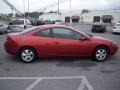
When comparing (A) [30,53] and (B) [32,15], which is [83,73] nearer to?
(A) [30,53]

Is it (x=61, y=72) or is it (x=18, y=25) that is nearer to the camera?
(x=61, y=72)

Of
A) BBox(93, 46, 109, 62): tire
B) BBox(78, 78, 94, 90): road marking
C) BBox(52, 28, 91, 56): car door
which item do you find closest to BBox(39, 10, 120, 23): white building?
BBox(93, 46, 109, 62): tire

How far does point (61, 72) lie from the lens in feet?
29.7

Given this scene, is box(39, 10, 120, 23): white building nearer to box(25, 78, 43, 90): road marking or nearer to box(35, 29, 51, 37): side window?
box(35, 29, 51, 37): side window

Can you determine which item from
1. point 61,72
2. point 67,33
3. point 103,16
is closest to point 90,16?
point 103,16

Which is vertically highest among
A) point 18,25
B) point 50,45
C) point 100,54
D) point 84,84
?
point 18,25

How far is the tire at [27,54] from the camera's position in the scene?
416 inches

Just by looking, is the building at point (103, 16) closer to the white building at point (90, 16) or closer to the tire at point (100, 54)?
the white building at point (90, 16)

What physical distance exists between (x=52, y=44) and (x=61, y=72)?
1878 mm

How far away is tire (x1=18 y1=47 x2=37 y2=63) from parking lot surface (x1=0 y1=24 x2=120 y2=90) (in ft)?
0.72

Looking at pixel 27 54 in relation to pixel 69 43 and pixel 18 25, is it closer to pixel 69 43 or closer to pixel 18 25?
pixel 69 43

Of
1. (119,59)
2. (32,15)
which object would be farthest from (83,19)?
(119,59)

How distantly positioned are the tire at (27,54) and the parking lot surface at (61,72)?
0.22 meters

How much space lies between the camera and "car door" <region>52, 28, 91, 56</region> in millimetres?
10711
